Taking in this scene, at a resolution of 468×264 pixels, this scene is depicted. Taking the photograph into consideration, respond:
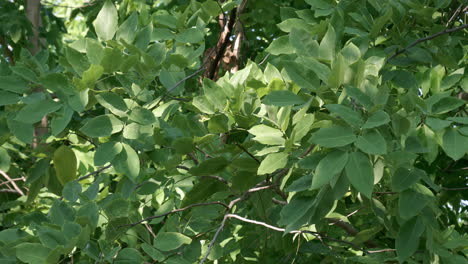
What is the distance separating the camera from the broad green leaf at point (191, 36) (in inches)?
90.0

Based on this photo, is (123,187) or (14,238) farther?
(123,187)

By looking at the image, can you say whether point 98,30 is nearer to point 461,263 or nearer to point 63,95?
point 63,95

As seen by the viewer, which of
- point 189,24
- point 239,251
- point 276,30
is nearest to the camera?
point 189,24

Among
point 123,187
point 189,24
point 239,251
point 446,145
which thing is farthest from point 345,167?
point 239,251

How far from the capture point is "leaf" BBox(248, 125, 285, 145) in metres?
1.82

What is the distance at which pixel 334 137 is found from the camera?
1511mm

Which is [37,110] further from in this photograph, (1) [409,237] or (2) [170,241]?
(1) [409,237]

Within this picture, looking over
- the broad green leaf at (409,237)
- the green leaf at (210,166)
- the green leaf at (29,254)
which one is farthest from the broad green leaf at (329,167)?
the green leaf at (29,254)

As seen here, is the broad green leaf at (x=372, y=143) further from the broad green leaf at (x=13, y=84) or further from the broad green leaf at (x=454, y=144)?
the broad green leaf at (x=13, y=84)

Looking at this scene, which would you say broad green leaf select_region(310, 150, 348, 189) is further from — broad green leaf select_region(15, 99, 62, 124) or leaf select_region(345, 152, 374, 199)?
broad green leaf select_region(15, 99, 62, 124)

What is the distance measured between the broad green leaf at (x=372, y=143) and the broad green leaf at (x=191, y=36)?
0.90 m

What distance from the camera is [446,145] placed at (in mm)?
1723

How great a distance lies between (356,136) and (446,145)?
1.03 ft

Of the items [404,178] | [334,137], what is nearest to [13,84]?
[334,137]
